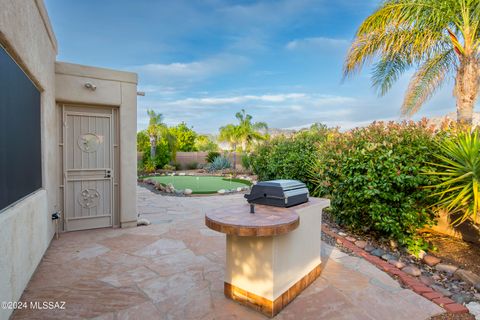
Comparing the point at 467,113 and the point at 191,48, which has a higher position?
the point at 191,48

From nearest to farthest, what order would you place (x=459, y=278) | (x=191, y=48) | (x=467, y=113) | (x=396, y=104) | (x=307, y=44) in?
(x=459, y=278) < (x=467, y=113) < (x=396, y=104) < (x=307, y=44) < (x=191, y=48)

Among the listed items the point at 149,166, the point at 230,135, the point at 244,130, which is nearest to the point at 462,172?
the point at 149,166

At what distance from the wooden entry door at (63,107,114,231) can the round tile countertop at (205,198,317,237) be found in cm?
360

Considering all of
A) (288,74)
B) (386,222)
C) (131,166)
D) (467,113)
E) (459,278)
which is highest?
(288,74)

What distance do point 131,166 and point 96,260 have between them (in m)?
2.07

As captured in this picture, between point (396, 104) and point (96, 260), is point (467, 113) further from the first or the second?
point (96, 260)

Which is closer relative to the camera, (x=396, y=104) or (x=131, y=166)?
(x=131, y=166)

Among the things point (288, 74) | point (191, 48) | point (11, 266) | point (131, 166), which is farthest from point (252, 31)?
point (11, 266)

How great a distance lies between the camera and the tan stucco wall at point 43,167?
2.25 meters

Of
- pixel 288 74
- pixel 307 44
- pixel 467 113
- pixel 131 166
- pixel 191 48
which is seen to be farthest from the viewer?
pixel 288 74

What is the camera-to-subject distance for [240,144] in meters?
27.0

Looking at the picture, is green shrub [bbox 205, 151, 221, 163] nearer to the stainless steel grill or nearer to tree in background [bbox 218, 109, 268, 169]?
tree in background [bbox 218, 109, 268, 169]

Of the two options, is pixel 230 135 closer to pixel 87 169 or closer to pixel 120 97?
pixel 120 97

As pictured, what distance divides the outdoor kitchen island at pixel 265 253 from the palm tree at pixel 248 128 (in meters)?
23.5
